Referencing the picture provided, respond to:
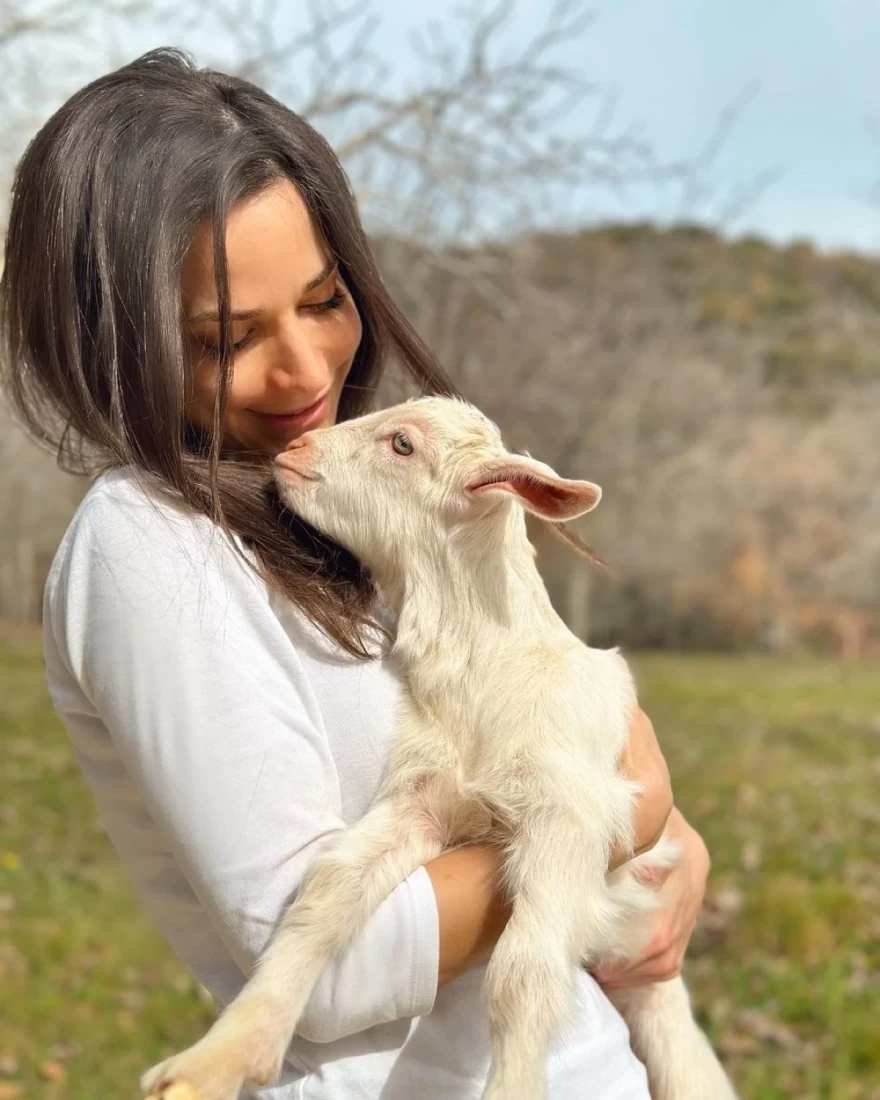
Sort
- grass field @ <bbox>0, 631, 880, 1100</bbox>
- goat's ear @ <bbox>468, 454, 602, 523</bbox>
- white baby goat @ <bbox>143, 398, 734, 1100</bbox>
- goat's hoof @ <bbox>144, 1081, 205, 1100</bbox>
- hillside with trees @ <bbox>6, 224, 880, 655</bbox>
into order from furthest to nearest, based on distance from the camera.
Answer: hillside with trees @ <bbox>6, 224, 880, 655</bbox>, grass field @ <bbox>0, 631, 880, 1100</bbox>, goat's ear @ <bbox>468, 454, 602, 523</bbox>, white baby goat @ <bbox>143, 398, 734, 1100</bbox>, goat's hoof @ <bbox>144, 1081, 205, 1100</bbox>

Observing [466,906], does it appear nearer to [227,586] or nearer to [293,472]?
[227,586]

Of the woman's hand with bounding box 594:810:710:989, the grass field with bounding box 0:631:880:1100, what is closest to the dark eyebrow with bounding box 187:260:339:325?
the woman's hand with bounding box 594:810:710:989

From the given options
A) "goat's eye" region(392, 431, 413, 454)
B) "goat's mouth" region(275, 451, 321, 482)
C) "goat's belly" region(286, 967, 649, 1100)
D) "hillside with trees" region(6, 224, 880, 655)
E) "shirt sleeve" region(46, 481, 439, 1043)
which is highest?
"goat's eye" region(392, 431, 413, 454)

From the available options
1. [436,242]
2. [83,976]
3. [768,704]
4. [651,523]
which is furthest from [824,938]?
[651,523]

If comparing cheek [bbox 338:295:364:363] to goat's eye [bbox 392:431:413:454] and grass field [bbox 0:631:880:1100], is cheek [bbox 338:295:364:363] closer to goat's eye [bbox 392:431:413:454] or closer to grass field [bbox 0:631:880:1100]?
goat's eye [bbox 392:431:413:454]

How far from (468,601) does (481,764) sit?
27 cm

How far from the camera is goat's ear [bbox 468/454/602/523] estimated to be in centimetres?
179

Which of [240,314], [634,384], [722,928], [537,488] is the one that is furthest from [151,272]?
[634,384]

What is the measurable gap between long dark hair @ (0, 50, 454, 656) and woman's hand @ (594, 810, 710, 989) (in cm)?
72

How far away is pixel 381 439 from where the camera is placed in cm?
211

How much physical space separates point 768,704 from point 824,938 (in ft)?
20.5

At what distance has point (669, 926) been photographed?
211cm

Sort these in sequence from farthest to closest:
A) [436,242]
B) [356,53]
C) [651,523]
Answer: [651,523]
[436,242]
[356,53]

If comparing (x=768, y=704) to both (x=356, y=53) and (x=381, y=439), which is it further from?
(x=381, y=439)
